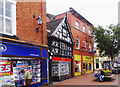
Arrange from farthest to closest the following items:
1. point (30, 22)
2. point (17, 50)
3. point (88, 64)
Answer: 1. point (88, 64)
2. point (30, 22)
3. point (17, 50)

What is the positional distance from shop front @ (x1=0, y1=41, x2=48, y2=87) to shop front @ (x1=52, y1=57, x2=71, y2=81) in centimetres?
215

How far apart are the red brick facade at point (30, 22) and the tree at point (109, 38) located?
1323 cm

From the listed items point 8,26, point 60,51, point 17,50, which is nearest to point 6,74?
point 17,50

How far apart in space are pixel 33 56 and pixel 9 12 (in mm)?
3701

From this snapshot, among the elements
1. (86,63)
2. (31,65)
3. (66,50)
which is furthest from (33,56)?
(86,63)

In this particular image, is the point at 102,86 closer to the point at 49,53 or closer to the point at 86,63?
the point at 49,53

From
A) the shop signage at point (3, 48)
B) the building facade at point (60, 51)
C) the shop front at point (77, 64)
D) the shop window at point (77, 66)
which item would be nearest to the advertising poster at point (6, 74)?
the shop signage at point (3, 48)

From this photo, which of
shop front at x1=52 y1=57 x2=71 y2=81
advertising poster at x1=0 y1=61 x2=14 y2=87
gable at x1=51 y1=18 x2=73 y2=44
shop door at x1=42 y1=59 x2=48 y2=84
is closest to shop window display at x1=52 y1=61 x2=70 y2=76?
shop front at x1=52 y1=57 x2=71 y2=81

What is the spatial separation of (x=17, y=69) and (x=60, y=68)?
6101mm

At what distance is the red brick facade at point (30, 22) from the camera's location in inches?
349

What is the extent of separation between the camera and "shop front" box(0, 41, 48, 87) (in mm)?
7641

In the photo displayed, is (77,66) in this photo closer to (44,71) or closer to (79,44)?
(79,44)

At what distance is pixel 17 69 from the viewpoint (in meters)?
8.59

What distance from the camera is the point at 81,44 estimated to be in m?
20.2
